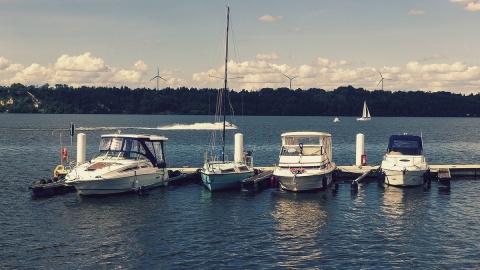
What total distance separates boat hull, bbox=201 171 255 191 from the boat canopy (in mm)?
14527

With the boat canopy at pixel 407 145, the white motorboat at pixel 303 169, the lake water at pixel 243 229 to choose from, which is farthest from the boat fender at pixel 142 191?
the boat canopy at pixel 407 145

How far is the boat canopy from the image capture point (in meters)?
52.2

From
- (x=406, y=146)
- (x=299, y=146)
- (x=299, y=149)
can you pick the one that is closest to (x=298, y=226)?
(x=299, y=146)

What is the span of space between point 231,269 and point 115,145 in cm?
2340

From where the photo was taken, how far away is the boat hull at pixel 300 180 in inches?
1844

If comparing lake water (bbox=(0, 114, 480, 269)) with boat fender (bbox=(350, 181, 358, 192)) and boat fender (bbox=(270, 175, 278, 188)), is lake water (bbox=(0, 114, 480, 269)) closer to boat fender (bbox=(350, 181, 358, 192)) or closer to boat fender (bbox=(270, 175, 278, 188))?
boat fender (bbox=(350, 181, 358, 192))

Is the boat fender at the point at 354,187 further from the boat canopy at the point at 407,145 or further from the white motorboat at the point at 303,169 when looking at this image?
the boat canopy at the point at 407,145

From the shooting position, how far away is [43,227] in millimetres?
35812

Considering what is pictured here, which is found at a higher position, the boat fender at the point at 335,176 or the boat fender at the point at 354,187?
the boat fender at the point at 335,176

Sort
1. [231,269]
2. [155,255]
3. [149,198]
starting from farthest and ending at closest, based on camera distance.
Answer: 1. [149,198]
2. [155,255]
3. [231,269]

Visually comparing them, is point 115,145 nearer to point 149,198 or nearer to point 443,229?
point 149,198

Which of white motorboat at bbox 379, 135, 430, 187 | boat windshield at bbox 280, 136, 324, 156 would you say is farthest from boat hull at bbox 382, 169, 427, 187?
boat windshield at bbox 280, 136, 324, 156

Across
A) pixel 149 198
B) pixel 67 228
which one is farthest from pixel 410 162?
pixel 67 228

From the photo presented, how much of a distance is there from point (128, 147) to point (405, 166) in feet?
79.7
